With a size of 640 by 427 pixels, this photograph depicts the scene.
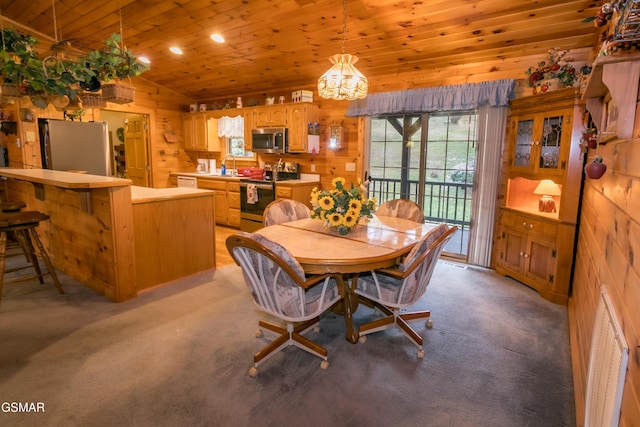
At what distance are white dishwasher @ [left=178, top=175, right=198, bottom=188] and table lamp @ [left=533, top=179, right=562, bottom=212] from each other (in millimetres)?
5374

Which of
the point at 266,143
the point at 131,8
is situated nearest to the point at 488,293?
the point at 266,143

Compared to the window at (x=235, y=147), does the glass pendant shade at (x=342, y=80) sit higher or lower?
higher

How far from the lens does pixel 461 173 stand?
4453 millimetres

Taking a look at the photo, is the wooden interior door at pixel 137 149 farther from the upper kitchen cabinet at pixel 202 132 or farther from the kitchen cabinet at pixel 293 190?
the kitchen cabinet at pixel 293 190

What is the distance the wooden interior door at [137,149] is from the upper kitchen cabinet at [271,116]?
2283 mm

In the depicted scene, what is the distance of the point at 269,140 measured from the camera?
5629mm

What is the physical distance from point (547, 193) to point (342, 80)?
8.01 ft

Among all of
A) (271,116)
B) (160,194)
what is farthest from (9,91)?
(271,116)

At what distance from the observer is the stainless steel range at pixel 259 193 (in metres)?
5.37

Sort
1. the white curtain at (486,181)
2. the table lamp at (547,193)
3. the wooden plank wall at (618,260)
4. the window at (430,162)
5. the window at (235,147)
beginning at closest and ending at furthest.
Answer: the wooden plank wall at (618,260) → the table lamp at (547,193) → the white curtain at (486,181) → the window at (430,162) → the window at (235,147)

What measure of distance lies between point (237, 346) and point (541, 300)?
8.96ft

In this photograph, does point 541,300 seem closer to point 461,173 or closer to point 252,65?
point 461,173

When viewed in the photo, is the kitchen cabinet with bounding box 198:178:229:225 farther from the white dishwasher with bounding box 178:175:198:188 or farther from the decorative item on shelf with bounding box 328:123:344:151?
the decorative item on shelf with bounding box 328:123:344:151

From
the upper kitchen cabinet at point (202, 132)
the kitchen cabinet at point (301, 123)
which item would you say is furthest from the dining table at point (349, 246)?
the upper kitchen cabinet at point (202, 132)
